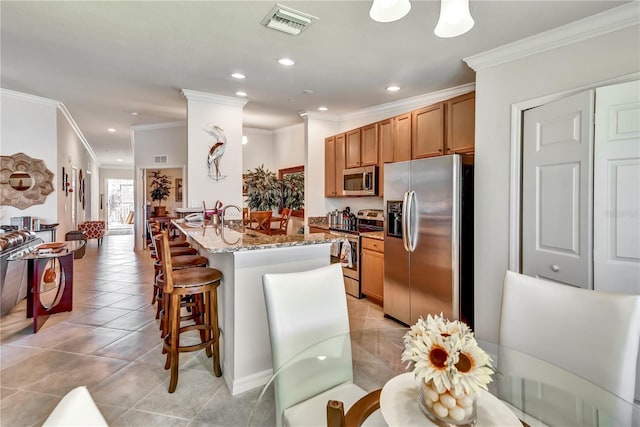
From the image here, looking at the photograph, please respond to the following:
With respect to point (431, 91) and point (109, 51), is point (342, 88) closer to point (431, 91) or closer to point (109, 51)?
point (431, 91)

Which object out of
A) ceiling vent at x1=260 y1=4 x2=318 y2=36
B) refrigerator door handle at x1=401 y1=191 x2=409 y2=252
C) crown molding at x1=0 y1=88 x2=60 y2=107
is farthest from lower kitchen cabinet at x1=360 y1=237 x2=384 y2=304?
crown molding at x1=0 y1=88 x2=60 y2=107

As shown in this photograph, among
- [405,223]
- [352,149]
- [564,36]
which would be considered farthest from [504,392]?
[352,149]

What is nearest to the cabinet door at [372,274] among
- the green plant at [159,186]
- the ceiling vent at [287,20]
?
the ceiling vent at [287,20]

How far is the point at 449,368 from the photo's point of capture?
875 millimetres

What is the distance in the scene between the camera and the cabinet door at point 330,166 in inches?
197

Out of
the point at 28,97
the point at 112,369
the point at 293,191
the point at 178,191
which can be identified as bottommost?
the point at 112,369

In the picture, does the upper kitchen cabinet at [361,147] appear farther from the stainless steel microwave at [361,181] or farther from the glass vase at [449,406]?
the glass vase at [449,406]

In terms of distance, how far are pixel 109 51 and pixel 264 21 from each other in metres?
1.67

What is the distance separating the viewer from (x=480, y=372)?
2.85ft

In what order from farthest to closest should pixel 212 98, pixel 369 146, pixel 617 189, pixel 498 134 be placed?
pixel 369 146 < pixel 212 98 < pixel 498 134 < pixel 617 189

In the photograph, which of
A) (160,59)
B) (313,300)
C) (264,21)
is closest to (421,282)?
(313,300)

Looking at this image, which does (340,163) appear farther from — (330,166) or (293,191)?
(293,191)

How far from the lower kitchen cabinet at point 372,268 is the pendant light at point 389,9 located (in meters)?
2.65

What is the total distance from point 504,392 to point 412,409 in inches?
23.4
